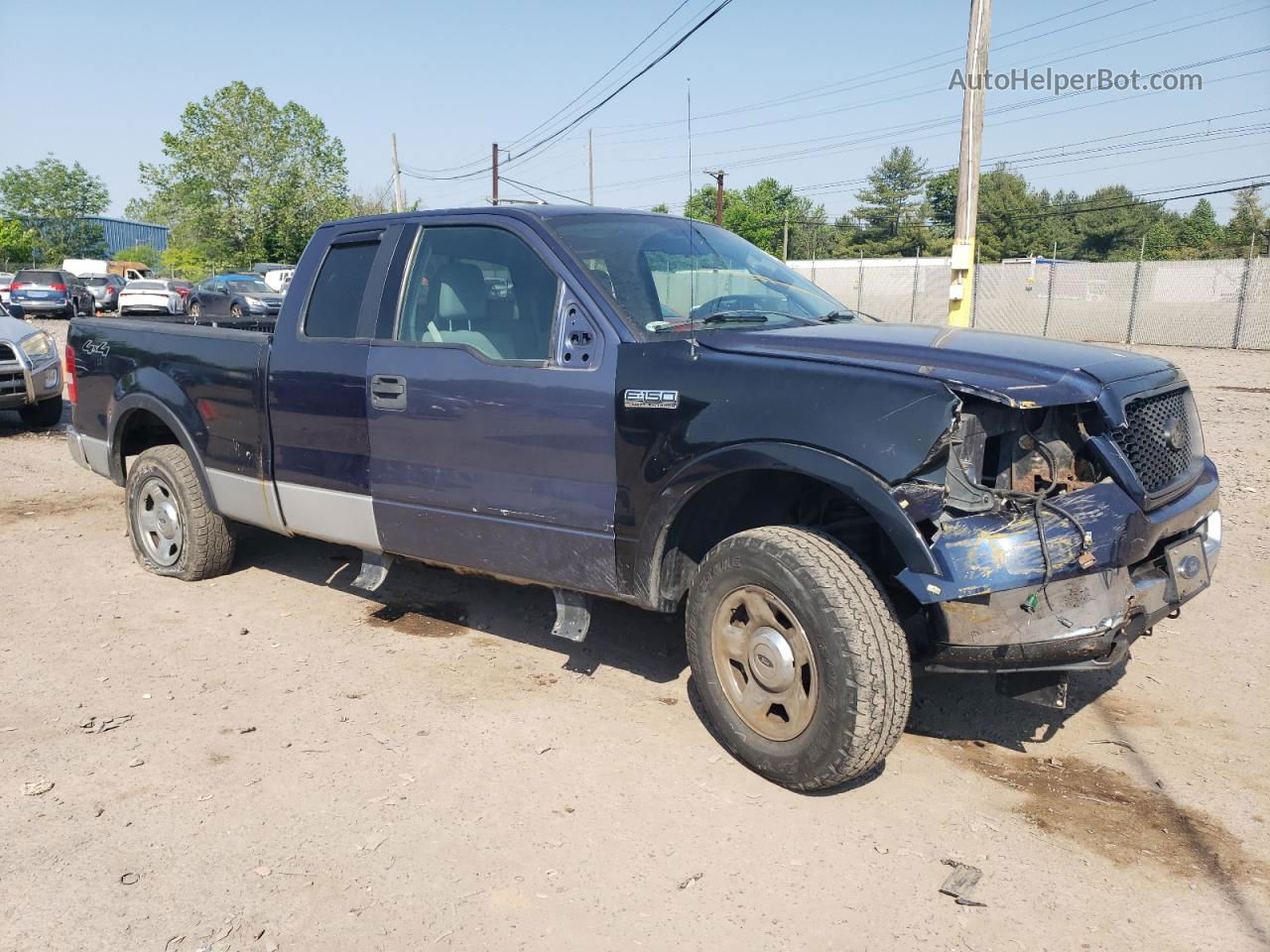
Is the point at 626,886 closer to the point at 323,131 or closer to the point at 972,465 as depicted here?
the point at 972,465

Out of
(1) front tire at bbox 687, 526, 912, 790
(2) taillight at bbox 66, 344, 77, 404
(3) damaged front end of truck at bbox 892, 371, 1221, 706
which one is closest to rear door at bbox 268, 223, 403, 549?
(1) front tire at bbox 687, 526, 912, 790

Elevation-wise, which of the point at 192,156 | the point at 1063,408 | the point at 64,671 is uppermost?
the point at 192,156

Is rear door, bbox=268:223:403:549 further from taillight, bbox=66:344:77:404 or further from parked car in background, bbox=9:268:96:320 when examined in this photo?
parked car in background, bbox=9:268:96:320

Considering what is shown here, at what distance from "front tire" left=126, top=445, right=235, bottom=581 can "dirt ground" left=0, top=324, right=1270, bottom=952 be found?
1.40ft

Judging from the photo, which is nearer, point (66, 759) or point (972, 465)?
point (972, 465)

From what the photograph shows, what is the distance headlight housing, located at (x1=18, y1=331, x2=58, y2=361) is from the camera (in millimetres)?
10492

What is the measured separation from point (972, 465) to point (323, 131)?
69.7 meters

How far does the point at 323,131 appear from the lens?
215 feet

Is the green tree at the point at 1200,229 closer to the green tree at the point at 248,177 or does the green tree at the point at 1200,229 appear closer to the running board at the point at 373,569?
the green tree at the point at 248,177

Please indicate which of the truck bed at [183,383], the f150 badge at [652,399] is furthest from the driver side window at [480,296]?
the truck bed at [183,383]

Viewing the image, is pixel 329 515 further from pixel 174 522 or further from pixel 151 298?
pixel 151 298

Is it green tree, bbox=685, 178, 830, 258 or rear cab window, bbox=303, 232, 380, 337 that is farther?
green tree, bbox=685, 178, 830, 258

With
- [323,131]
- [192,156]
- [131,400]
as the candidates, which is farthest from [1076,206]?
[131,400]

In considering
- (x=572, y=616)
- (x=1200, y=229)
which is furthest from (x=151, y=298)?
(x=1200, y=229)
